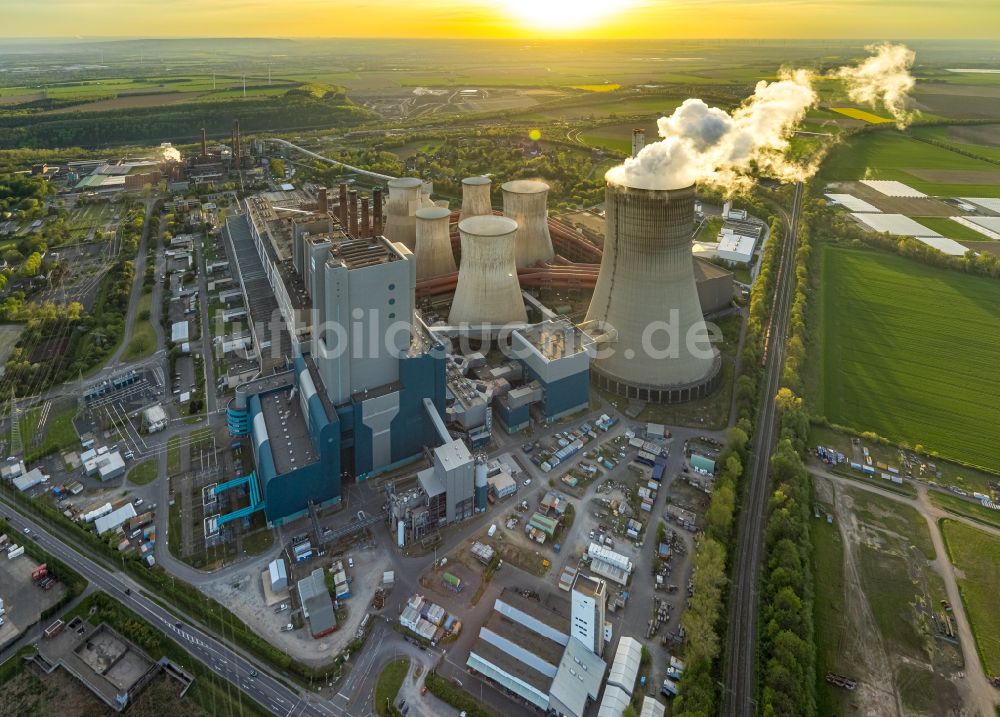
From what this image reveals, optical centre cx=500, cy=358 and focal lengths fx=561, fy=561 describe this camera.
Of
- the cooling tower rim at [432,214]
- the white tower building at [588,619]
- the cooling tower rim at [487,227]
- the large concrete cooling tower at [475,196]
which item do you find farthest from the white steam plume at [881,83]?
the white tower building at [588,619]

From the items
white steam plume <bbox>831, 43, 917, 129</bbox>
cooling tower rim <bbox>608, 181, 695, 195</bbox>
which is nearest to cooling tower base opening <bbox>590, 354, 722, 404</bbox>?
cooling tower rim <bbox>608, 181, 695, 195</bbox>

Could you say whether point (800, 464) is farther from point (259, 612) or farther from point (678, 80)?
point (678, 80)

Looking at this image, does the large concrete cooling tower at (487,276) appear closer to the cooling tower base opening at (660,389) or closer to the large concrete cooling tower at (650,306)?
the large concrete cooling tower at (650,306)

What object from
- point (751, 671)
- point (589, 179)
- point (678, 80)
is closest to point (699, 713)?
point (751, 671)

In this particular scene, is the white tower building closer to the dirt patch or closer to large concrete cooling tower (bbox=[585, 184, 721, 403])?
large concrete cooling tower (bbox=[585, 184, 721, 403])

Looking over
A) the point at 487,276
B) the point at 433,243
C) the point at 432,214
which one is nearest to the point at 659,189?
the point at 487,276

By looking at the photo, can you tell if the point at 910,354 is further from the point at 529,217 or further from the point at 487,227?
the point at 487,227
